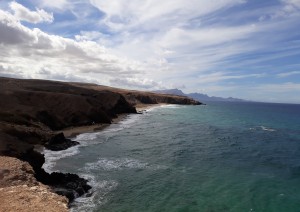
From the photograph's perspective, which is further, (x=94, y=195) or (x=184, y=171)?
(x=184, y=171)

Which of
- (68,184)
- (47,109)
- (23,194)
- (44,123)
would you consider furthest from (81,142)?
(23,194)

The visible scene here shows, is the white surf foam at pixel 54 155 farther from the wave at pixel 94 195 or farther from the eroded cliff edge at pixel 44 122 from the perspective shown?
the wave at pixel 94 195

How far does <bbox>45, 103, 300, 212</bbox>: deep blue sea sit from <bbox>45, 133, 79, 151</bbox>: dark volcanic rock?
5.44 feet

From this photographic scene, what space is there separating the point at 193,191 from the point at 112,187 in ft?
29.1

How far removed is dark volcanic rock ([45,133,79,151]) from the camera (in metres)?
49.4

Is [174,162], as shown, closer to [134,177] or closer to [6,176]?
[134,177]

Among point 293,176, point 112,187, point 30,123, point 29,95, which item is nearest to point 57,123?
point 30,123

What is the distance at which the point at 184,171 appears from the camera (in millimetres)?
40125

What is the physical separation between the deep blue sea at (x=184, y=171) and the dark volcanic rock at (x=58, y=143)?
166 cm

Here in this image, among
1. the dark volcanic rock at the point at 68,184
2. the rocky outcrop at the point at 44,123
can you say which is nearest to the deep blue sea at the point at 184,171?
the dark volcanic rock at the point at 68,184

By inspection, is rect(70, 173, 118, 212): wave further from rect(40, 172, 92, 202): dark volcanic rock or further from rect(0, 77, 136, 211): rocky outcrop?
rect(0, 77, 136, 211): rocky outcrop

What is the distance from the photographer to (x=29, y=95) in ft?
253

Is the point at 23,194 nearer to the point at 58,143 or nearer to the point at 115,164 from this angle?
the point at 115,164

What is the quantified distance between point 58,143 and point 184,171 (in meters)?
23.2
